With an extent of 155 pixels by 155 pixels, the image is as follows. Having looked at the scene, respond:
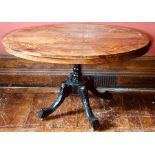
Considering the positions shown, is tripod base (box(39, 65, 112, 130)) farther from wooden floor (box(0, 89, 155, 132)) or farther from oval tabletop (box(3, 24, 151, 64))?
oval tabletop (box(3, 24, 151, 64))

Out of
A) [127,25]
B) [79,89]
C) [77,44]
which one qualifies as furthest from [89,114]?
[127,25]

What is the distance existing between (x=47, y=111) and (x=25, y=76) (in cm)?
61

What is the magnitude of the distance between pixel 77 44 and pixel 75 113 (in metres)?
0.77

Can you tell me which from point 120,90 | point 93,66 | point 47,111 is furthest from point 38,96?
point 120,90

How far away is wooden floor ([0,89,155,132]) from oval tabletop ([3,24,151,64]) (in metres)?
0.68

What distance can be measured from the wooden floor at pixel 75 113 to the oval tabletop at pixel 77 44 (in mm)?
680

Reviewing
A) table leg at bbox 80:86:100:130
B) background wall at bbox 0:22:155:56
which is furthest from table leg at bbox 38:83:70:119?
background wall at bbox 0:22:155:56

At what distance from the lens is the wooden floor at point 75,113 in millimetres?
1937

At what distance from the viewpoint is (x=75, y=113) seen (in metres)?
A: 2.12

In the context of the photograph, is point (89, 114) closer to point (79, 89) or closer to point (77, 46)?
point (79, 89)

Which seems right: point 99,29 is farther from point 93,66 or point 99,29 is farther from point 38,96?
point 38,96

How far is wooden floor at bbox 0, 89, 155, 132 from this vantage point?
1.94 metres

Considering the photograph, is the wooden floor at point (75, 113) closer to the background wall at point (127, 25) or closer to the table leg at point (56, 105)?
the table leg at point (56, 105)

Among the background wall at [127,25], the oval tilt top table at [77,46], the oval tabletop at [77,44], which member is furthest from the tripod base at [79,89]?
the background wall at [127,25]
